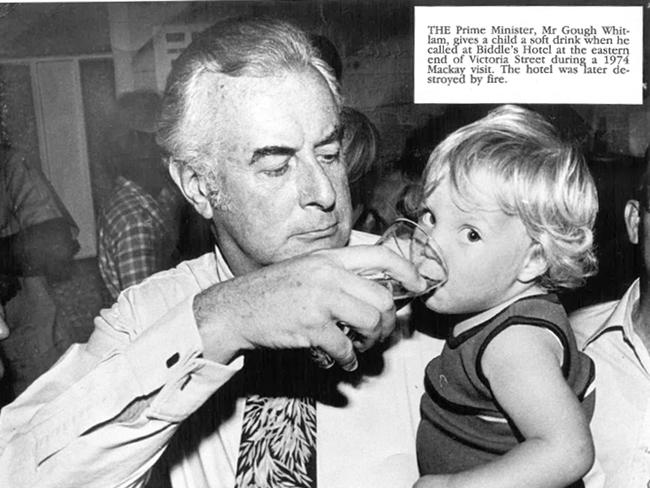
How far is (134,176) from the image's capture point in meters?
1.76

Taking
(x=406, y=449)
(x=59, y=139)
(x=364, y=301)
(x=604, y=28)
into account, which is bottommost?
(x=406, y=449)

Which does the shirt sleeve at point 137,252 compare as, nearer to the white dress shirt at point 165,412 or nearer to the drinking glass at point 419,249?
the white dress shirt at point 165,412

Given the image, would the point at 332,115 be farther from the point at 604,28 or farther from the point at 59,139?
the point at 59,139

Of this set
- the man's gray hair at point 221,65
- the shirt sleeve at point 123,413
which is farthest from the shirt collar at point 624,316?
the shirt sleeve at point 123,413

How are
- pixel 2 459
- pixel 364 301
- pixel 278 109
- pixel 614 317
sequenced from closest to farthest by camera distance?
pixel 364 301 < pixel 2 459 < pixel 278 109 < pixel 614 317

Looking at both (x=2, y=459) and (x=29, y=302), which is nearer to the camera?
(x=2, y=459)

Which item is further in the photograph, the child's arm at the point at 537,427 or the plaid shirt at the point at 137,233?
the plaid shirt at the point at 137,233

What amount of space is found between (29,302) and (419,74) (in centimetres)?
127

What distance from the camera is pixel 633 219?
1316 millimetres

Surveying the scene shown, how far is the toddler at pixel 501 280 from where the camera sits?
3.07ft

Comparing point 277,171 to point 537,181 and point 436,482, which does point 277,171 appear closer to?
point 537,181

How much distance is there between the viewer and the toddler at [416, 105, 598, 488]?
0.94 m

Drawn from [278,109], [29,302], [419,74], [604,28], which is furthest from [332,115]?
[29,302]

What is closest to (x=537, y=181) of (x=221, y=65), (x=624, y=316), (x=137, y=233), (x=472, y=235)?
(x=472, y=235)
